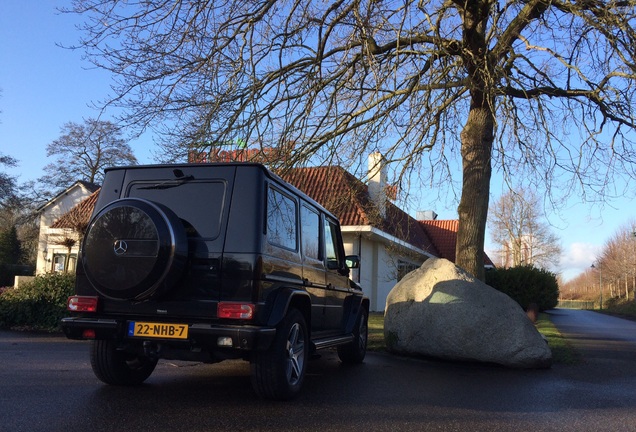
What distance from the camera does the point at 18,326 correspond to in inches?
455

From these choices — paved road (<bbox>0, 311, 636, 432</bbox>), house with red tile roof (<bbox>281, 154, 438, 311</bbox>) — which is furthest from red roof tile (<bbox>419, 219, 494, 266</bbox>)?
paved road (<bbox>0, 311, 636, 432</bbox>)

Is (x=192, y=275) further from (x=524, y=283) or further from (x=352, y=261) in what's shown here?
(x=524, y=283)

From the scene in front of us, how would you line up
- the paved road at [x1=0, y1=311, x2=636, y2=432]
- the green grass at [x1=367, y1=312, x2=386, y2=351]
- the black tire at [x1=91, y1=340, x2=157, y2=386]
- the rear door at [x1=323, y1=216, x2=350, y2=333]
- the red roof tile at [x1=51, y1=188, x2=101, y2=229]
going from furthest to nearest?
the red roof tile at [x1=51, y1=188, x2=101, y2=229] → the green grass at [x1=367, y1=312, x2=386, y2=351] → the rear door at [x1=323, y1=216, x2=350, y2=333] → the black tire at [x1=91, y1=340, x2=157, y2=386] → the paved road at [x1=0, y1=311, x2=636, y2=432]

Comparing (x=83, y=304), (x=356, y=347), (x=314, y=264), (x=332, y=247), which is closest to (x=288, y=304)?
(x=314, y=264)

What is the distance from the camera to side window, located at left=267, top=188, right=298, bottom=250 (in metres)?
5.12

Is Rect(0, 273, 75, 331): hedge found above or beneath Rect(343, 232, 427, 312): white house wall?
beneath

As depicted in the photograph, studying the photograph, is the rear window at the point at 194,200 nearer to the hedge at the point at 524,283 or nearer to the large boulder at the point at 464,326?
the large boulder at the point at 464,326

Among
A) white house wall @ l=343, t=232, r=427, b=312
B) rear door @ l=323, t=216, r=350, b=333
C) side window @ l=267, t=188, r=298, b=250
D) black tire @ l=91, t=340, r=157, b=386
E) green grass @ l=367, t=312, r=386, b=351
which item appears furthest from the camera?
white house wall @ l=343, t=232, r=427, b=312

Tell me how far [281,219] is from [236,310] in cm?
118

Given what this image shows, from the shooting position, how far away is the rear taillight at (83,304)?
495 centimetres

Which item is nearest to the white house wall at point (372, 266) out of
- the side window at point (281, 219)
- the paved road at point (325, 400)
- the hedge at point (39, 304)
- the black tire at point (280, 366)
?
the hedge at point (39, 304)

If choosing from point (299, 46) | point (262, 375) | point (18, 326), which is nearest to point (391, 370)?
point (262, 375)

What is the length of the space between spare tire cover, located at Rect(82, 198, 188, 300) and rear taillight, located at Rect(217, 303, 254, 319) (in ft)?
1.60

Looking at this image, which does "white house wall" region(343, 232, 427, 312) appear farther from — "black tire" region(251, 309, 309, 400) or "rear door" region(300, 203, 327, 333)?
"black tire" region(251, 309, 309, 400)
